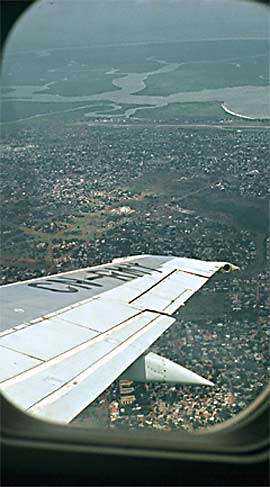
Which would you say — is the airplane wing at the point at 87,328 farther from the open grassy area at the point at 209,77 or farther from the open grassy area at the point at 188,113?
the open grassy area at the point at 209,77

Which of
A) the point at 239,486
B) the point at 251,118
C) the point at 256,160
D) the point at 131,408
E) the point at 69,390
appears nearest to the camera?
the point at 239,486

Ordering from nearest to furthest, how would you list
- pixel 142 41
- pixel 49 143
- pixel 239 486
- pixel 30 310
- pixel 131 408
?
pixel 239 486 → pixel 30 310 → pixel 131 408 → pixel 49 143 → pixel 142 41

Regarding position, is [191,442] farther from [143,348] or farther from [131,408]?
[131,408]

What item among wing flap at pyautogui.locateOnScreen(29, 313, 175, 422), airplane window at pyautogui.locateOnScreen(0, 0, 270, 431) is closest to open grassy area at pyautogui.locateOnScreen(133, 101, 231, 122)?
airplane window at pyautogui.locateOnScreen(0, 0, 270, 431)

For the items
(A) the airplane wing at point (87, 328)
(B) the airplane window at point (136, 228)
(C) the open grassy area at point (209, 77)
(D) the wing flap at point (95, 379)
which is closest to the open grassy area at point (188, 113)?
(B) the airplane window at point (136, 228)

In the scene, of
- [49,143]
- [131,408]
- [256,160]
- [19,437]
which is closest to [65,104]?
[49,143]

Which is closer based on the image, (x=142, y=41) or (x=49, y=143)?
(x=49, y=143)
